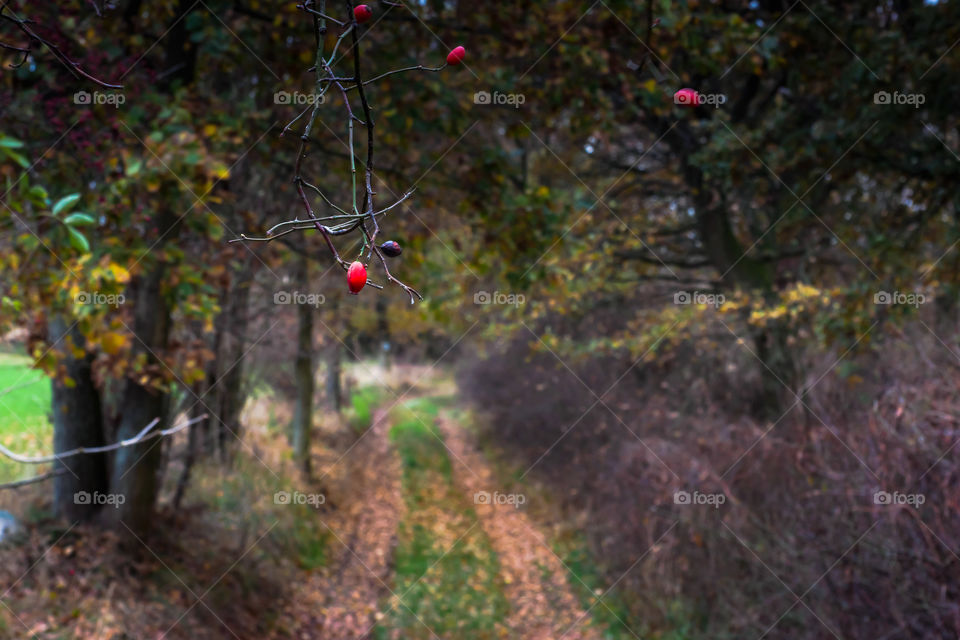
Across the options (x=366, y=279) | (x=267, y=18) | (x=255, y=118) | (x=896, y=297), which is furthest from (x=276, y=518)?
(x=366, y=279)

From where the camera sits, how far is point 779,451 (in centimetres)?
587

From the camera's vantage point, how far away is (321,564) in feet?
26.9

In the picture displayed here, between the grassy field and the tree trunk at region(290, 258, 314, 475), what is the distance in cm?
389

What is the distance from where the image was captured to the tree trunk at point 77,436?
514 centimetres

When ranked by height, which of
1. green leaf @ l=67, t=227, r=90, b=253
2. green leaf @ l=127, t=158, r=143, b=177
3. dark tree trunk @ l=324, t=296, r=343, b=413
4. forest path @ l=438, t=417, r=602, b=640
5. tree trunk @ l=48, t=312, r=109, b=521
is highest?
dark tree trunk @ l=324, t=296, r=343, b=413

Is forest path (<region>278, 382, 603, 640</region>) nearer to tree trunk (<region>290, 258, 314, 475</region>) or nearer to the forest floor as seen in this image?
the forest floor

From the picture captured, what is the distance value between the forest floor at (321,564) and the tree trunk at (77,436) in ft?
0.66

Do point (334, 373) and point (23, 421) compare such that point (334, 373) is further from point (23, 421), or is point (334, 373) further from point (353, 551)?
point (23, 421)

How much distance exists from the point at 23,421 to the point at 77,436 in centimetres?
188

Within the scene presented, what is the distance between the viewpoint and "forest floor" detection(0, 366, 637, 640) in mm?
4773

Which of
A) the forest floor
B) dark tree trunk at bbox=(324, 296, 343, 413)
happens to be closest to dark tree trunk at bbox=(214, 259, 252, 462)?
the forest floor

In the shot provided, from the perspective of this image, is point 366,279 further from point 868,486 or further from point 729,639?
point 729,639

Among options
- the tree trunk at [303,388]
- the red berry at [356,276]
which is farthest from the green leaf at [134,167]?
the tree trunk at [303,388]

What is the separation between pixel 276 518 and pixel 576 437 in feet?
17.7
